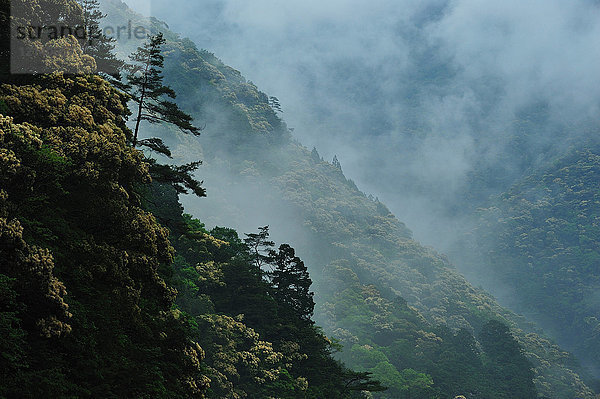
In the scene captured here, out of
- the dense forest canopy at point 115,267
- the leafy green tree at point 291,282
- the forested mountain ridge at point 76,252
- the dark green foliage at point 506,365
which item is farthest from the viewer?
the dark green foliage at point 506,365

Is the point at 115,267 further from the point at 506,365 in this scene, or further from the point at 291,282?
the point at 506,365

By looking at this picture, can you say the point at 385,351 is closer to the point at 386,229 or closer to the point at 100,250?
the point at 386,229

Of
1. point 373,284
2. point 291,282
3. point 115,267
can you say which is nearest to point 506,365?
point 373,284

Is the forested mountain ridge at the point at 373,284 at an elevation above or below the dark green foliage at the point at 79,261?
above

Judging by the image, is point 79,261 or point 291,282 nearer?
point 79,261

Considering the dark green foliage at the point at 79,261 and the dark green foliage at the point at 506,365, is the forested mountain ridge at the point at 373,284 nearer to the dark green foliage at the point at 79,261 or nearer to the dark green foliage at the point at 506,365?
the dark green foliage at the point at 506,365

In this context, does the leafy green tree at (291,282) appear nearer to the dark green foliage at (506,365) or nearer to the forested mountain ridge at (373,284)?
the forested mountain ridge at (373,284)

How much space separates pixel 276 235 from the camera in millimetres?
178500

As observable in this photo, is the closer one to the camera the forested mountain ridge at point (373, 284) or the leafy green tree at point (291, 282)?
the leafy green tree at point (291, 282)

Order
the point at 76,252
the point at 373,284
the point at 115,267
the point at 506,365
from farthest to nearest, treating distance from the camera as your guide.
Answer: the point at 373,284 → the point at 506,365 → the point at 115,267 → the point at 76,252

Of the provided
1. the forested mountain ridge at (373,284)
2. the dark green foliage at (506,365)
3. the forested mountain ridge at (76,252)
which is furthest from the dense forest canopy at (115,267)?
the dark green foliage at (506,365)

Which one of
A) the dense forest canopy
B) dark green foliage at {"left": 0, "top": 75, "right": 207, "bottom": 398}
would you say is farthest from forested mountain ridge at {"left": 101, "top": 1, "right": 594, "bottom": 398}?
dark green foliage at {"left": 0, "top": 75, "right": 207, "bottom": 398}

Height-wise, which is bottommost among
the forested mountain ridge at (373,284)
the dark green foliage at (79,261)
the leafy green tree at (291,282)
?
the dark green foliage at (79,261)

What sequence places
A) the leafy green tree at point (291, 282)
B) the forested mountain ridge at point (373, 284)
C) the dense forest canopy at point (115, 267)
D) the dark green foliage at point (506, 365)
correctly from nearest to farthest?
the dense forest canopy at point (115, 267)
the leafy green tree at point (291, 282)
the dark green foliage at point (506, 365)
the forested mountain ridge at point (373, 284)
